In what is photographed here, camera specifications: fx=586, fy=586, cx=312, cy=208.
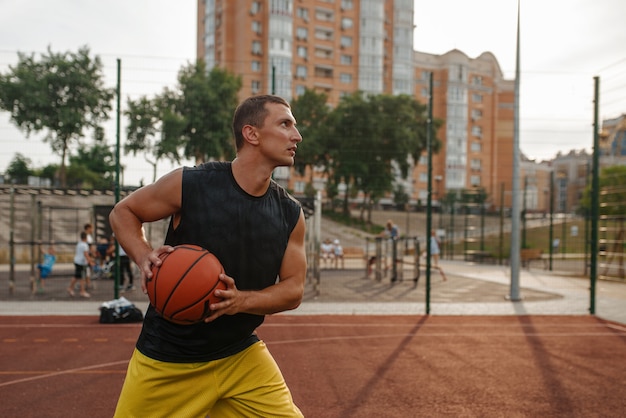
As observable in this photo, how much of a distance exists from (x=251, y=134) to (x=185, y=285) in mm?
754

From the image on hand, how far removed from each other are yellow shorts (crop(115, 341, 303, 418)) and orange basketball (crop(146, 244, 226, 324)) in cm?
26

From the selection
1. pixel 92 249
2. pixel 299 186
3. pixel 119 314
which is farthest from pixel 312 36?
pixel 119 314

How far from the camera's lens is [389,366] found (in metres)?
6.61

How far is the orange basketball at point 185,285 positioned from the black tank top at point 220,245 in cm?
13

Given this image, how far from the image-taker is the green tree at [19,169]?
1051 cm

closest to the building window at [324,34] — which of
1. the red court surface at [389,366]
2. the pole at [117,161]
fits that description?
the pole at [117,161]

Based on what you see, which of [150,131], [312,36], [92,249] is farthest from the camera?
[312,36]

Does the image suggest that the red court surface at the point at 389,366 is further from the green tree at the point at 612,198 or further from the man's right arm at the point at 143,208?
the green tree at the point at 612,198

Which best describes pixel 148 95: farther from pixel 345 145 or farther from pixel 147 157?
pixel 345 145

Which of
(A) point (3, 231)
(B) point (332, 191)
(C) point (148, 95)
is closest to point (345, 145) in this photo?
(B) point (332, 191)

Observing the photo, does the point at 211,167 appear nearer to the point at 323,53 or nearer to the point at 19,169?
the point at 19,169

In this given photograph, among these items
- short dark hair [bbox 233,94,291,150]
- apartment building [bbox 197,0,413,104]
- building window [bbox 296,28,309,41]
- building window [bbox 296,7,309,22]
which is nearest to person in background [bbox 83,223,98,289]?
short dark hair [bbox 233,94,291,150]

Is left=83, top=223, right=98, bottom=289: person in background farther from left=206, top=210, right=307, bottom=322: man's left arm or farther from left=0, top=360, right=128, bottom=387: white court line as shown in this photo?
left=206, top=210, right=307, bottom=322: man's left arm

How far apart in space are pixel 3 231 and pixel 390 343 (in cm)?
2395
